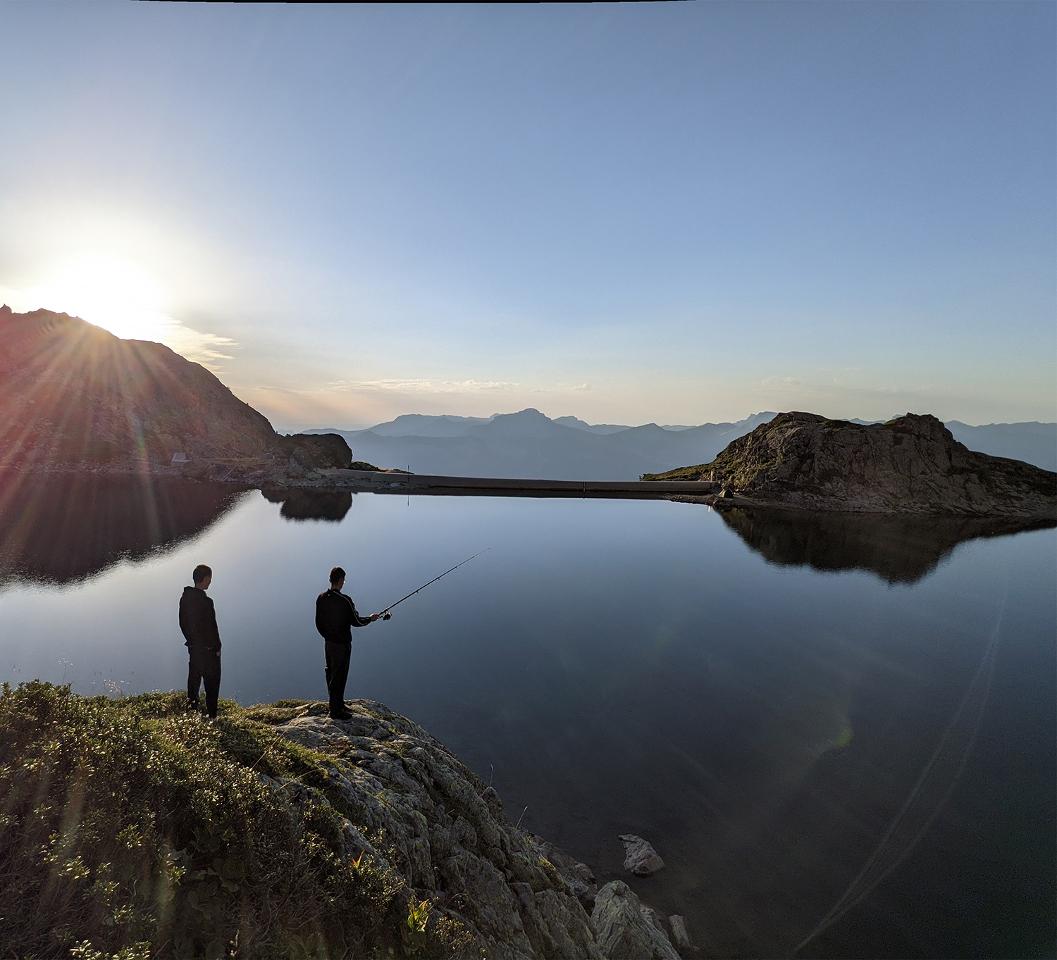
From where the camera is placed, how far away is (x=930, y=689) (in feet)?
74.0

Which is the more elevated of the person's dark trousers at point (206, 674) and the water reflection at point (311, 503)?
the person's dark trousers at point (206, 674)

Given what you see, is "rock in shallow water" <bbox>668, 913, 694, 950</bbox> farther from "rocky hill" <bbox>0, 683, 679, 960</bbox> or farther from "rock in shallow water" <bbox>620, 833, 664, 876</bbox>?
"rocky hill" <bbox>0, 683, 679, 960</bbox>

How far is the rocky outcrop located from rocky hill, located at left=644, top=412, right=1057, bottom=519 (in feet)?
270

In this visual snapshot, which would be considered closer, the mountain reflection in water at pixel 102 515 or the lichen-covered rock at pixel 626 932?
the lichen-covered rock at pixel 626 932

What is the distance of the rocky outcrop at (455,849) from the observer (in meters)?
6.74

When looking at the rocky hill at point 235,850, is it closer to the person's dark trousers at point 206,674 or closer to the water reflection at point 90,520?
the person's dark trousers at point 206,674

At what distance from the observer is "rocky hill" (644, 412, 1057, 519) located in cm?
7788

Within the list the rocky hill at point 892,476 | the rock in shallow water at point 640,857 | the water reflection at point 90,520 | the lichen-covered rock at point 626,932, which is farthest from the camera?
the rocky hill at point 892,476

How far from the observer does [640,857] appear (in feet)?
41.9

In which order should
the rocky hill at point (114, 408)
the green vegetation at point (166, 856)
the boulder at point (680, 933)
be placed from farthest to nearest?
1. the rocky hill at point (114, 408)
2. the boulder at point (680, 933)
3. the green vegetation at point (166, 856)

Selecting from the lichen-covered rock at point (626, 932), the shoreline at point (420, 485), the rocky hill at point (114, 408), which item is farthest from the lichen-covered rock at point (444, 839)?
the rocky hill at point (114, 408)

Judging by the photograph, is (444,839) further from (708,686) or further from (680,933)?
(708,686)

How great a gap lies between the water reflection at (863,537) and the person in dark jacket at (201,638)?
157ft

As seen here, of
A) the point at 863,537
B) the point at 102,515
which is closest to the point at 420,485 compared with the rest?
the point at 102,515
